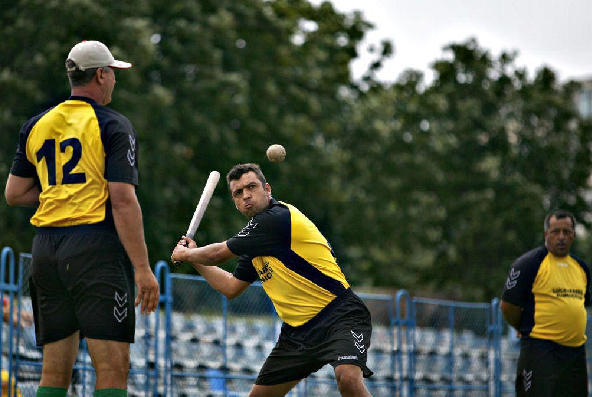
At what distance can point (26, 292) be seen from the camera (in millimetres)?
10531

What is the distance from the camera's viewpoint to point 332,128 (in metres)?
32.7

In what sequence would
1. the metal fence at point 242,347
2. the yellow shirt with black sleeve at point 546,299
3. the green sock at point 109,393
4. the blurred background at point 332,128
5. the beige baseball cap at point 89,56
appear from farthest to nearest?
1. the blurred background at point 332,128
2. the metal fence at point 242,347
3. the yellow shirt with black sleeve at point 546,299
4. the beige baseball cap at point 89,56
5. the green sock at point 109,393

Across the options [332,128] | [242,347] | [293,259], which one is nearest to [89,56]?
[293,259]

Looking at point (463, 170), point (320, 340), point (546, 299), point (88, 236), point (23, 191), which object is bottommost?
point (320, 340)

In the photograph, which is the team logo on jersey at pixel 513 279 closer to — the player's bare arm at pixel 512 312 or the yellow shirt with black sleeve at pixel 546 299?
the yellow shirt with black sleeve at pixel 546 299

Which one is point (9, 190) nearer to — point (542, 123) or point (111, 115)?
point (111, 115)

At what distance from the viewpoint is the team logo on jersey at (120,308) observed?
5.23 m

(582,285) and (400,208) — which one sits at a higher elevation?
(400,208)

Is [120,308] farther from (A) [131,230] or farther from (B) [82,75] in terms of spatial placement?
(B) [82,75]

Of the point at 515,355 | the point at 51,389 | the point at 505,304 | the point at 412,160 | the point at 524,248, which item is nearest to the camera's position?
the point at 51,389

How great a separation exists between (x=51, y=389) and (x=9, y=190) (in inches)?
44.2

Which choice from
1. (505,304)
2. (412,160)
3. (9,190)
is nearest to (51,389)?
(9,190)

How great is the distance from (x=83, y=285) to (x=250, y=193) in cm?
205

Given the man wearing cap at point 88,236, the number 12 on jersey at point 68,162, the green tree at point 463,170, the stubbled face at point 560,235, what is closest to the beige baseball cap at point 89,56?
the man wearing cap at point 88,236
